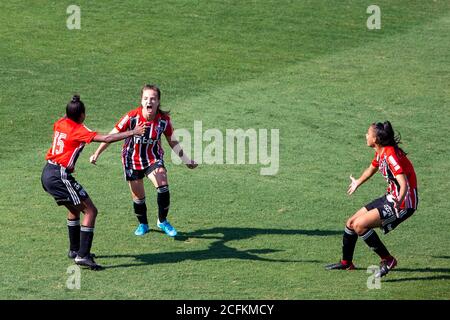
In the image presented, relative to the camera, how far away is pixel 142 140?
38.1 feet

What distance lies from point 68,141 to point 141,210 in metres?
1.72

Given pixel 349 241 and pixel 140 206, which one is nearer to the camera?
pixel 349 241

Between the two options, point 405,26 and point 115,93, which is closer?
point 115,93

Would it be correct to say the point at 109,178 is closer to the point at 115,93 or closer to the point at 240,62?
the point at 115,93

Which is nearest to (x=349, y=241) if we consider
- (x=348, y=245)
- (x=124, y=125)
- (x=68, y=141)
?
(x=348, y=245)

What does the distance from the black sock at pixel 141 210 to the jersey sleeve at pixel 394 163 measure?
11.0ft

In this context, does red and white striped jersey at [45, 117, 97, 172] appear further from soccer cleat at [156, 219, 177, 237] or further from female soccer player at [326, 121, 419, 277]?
female soccer player at [326, 121, 419, 277]

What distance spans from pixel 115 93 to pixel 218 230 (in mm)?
6026

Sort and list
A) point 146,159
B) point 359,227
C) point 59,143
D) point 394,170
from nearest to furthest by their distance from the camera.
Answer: point 394,170 → point 359,227 → point 59,143 → point 146,159

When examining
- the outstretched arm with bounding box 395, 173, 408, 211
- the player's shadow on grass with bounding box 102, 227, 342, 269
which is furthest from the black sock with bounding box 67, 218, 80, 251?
the outstretched arm with bounding box 395, 173, 408, 211

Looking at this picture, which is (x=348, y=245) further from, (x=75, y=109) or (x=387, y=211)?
(x=75, y=109)

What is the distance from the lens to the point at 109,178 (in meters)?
13.6

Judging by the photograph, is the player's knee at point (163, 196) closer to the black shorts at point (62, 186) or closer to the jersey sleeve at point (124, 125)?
the jersey sleeve at point (124, 125)

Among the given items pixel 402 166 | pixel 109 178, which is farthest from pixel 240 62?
pixel 402 166
